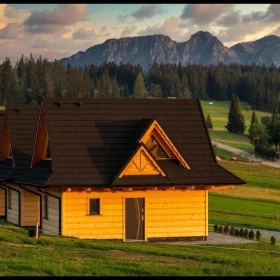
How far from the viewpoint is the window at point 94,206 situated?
25891 millimetres

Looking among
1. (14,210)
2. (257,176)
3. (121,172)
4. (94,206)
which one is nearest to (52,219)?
(94,206)

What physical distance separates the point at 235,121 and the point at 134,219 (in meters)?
158

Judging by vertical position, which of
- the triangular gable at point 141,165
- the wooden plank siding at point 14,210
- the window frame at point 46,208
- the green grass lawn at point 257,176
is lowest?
the green grass lawn at point 257,176

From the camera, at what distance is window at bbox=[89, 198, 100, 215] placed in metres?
25.9

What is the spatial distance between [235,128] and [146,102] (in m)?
156

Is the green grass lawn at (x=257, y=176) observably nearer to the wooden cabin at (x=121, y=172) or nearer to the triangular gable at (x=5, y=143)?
the triangular gable at (x=5, y=143)

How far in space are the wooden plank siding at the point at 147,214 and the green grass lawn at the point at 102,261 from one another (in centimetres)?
504

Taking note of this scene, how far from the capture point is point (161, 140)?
88.3 ft

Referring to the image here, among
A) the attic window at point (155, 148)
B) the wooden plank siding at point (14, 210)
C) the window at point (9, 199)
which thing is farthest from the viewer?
the window at point (9, 199)

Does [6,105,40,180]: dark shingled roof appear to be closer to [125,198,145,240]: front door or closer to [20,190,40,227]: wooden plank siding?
[20,190,40,227]: wooden plank siding

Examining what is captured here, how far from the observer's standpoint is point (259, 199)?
58844mm

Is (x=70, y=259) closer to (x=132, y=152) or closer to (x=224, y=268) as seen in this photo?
(x=224, y=268)

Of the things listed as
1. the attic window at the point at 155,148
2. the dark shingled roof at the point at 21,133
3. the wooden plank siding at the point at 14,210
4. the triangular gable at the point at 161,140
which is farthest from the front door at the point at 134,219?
the wooden plank siding at the point at 14,210

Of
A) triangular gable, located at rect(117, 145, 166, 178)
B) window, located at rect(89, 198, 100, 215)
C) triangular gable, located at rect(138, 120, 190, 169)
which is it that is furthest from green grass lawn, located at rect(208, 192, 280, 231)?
window, located at rect(89, 198, 100, 215)
